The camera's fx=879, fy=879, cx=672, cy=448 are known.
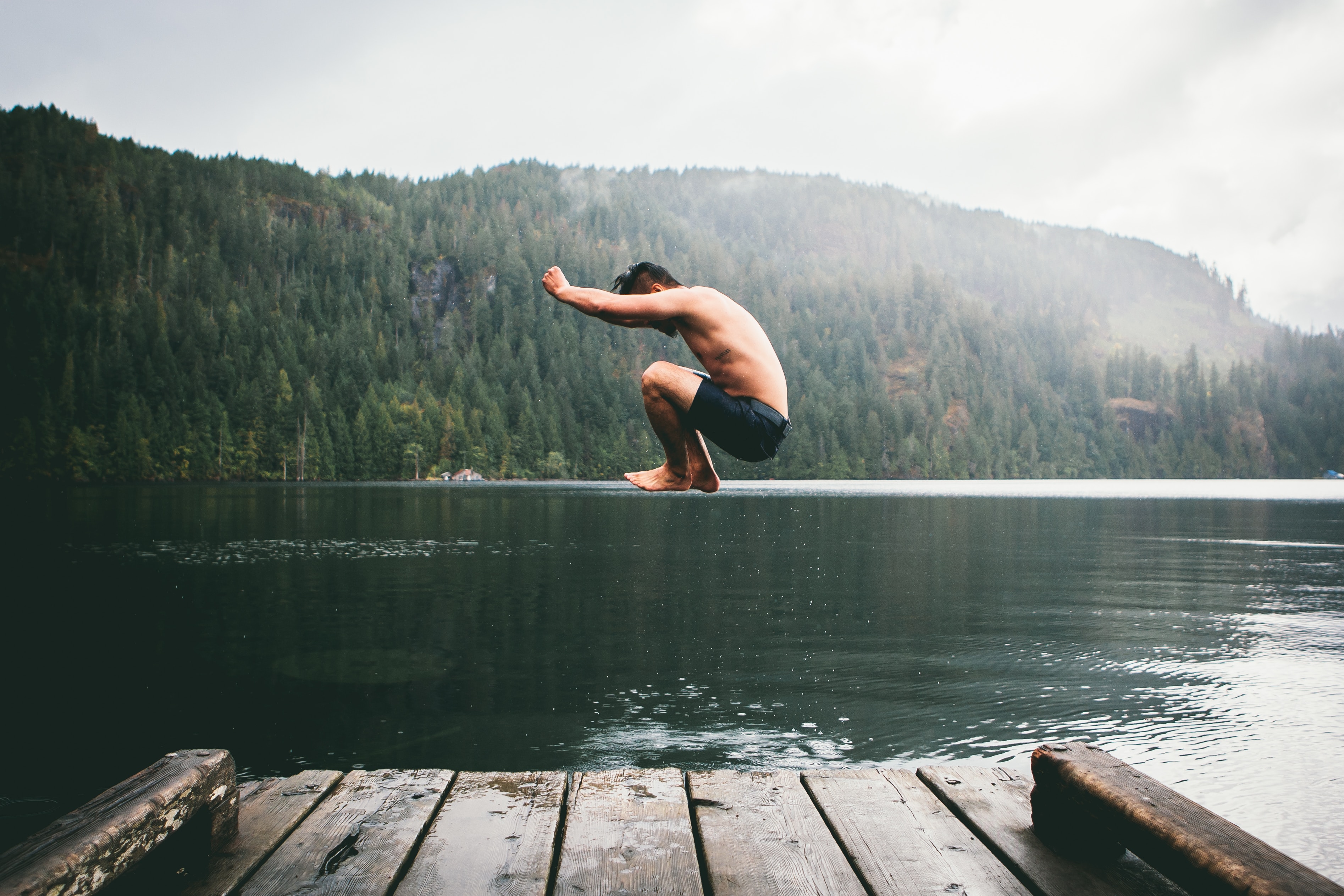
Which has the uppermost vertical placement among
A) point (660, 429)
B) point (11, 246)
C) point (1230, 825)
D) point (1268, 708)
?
point (11, 246)

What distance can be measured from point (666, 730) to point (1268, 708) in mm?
12610

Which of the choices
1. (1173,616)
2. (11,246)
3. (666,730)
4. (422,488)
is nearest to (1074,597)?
(1173,616)

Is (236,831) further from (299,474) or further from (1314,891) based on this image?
(299,474)

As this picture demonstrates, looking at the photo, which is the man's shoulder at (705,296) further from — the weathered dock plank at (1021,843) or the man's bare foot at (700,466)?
the weathered dock plank at (1021,843)

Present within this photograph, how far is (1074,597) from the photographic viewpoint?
3100 cm

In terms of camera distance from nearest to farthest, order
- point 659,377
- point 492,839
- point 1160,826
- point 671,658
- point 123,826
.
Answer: point 123,826
point 1160,826
point 659,377
point 492,839
point 671,658

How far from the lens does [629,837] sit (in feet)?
15.8

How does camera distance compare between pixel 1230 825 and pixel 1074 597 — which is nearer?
pixel 1230 825

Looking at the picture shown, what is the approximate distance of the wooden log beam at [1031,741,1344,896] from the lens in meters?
3.40

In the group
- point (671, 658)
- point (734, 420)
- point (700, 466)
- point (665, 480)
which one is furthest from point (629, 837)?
point (671, 658)

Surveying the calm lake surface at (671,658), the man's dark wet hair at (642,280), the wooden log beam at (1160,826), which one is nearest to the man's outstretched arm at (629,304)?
the man's dark wet hair at (642,280)

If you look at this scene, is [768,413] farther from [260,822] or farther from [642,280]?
[260,822]

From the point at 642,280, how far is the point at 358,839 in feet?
11.1

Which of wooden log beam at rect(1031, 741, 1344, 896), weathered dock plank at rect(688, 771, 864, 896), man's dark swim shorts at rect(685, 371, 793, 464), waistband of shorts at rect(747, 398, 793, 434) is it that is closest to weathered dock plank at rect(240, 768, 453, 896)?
weathered dock plank at rect(688, 771, 864, 896)
